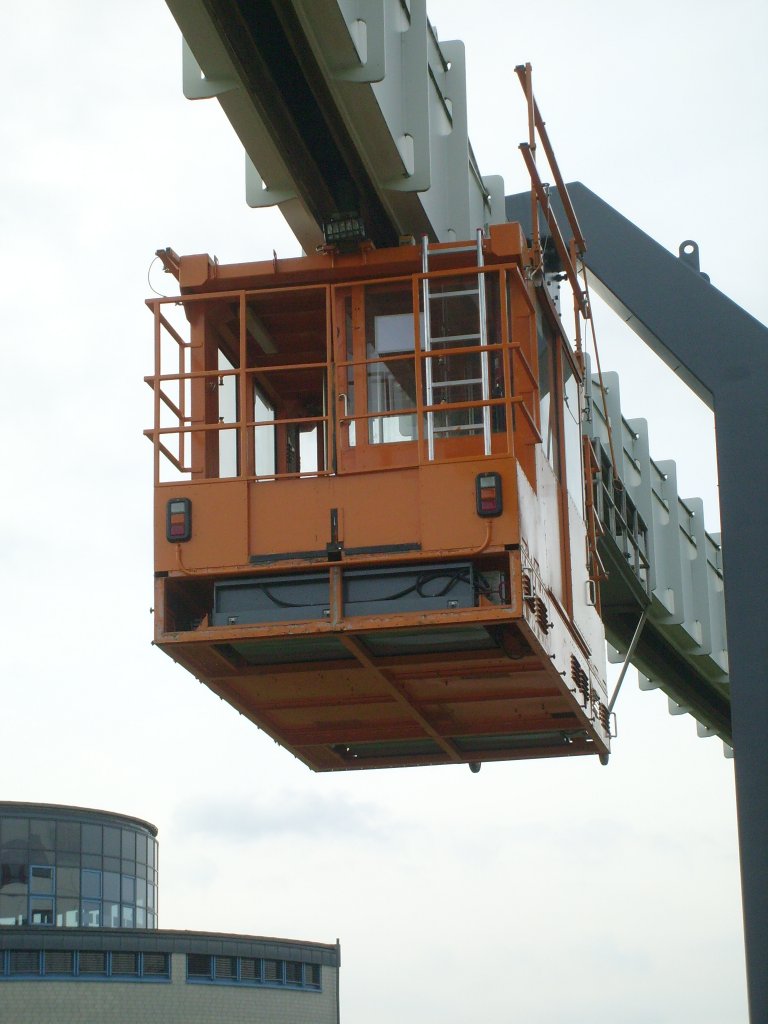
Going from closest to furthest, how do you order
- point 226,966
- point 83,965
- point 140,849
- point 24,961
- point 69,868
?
point 24,961, point 83,965, point 226,966, point 69,868, point 140,849

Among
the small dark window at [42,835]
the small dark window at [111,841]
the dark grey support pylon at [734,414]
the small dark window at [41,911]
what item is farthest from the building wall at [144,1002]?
the dark grey support pylon at [734,414]

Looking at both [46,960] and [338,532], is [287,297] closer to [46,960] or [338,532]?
[338,532]

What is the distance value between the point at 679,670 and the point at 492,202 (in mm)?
9450

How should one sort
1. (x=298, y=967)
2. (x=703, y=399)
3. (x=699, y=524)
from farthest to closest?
(x=298, y=967) → (x=699, y=524) → (x=703, y=399)

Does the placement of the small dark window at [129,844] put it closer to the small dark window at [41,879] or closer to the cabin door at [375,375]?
the small dark window at [41,879]

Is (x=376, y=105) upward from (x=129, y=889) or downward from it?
downward

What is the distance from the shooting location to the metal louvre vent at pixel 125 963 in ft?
145

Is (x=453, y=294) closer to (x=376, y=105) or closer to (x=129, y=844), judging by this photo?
(x=376, y=105)

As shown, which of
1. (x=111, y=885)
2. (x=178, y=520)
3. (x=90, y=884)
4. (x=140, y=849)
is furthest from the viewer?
(x=140, y=849)

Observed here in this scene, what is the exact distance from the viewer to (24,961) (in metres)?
43.6

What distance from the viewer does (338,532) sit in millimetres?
10164

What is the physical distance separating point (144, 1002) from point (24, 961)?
3.32 meters

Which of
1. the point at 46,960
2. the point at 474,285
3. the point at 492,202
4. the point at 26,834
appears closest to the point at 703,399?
the point at 492,202

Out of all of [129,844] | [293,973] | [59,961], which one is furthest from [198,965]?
[129,844]
